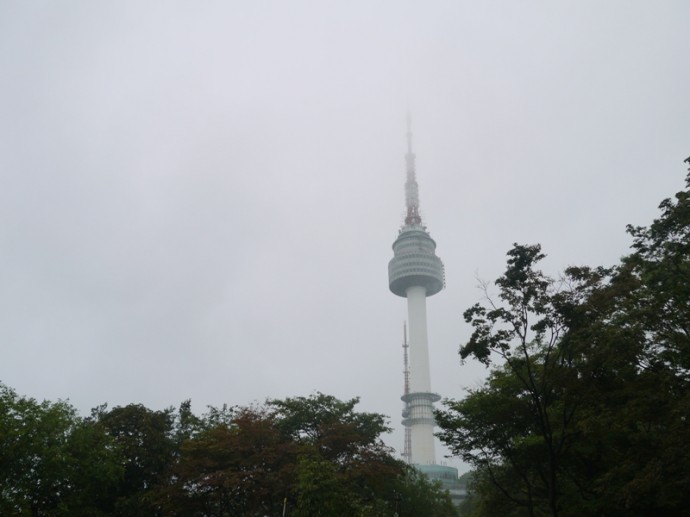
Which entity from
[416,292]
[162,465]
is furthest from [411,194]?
[162,465]

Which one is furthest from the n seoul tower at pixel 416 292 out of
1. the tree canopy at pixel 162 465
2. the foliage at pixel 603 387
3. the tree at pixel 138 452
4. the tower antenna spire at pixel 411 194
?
the foliage at pixel 603 387

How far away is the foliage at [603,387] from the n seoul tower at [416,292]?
310 feet

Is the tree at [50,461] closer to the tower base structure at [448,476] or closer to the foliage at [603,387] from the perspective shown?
the foliage at [603,387]

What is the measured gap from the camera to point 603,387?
21984mm

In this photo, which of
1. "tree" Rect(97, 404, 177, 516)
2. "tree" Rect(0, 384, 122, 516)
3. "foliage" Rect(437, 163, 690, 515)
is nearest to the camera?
"foliage" Rect(437, 163, 690, 515)

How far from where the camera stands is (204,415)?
41031 mm

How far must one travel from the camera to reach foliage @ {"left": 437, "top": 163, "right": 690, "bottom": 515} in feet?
59.4

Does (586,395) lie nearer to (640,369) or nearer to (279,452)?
(640,369)

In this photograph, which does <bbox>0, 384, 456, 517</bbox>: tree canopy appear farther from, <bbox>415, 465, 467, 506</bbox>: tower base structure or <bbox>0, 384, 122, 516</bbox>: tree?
<bbox>415, 465, 467, 506</bbox>: tower base structure

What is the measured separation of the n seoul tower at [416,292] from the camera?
12206 cm

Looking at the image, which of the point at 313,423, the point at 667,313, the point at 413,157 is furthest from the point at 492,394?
the point at 413,157

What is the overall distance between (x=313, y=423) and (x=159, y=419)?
32.9 feet

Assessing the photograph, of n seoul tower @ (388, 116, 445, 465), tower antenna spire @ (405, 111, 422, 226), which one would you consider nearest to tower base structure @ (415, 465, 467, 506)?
n seoul tower @ (388, 116, 445, 465)

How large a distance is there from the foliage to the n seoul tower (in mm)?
94596
